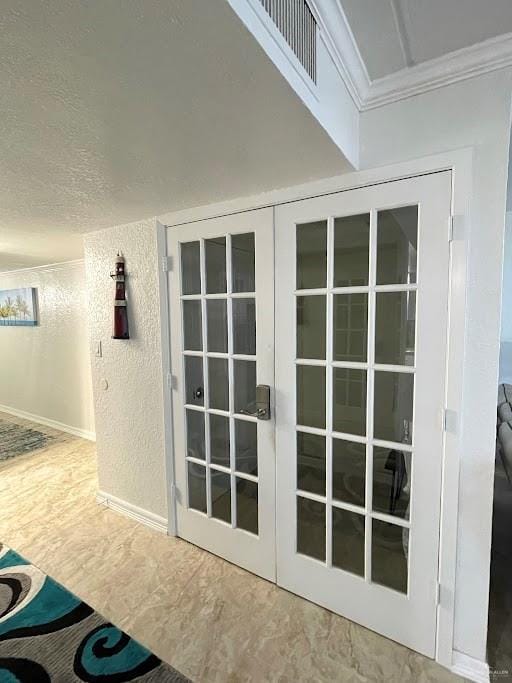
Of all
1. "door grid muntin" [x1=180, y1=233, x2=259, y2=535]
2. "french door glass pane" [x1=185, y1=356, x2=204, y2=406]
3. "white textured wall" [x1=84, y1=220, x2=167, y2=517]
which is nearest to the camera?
"door grid muntin" [x1=180, y1=233, x2=259, y2=535]

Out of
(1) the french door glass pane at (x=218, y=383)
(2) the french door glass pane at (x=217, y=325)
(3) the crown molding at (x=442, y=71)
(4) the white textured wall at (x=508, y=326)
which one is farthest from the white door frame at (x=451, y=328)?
(4) the white textured wall at (x=508, y=326)

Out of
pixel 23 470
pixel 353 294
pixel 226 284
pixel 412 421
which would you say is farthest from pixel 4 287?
pixel 412 421

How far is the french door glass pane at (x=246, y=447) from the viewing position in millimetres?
1889

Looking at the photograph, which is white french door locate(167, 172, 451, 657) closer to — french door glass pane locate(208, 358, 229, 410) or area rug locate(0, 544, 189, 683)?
french door glass pane locate(208, 358, 229, 410)

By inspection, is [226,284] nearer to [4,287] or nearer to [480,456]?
[480,456]

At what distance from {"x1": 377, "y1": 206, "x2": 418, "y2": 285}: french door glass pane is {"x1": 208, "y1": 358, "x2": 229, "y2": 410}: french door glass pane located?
99cm

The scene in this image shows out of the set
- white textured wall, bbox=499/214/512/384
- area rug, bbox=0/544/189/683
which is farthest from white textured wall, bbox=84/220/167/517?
white textured wall, bbox=499/214/512/384

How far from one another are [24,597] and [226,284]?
6.60 feet

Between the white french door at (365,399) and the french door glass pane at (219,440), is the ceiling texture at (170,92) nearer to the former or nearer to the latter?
the white french door at (365,399)

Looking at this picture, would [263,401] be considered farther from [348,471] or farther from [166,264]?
[166,264]

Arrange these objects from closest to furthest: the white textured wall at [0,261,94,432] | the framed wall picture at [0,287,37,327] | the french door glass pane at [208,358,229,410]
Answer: the french door glass pane at [208,358,229,410]
the white textured wall at [0,261,94,432]
the framed wall picture at [0,287,37,327]

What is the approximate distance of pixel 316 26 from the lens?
1019 mm

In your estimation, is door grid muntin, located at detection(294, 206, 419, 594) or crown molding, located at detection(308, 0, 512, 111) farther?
door grid muntin, located at detection(294, 206, 419, 594)

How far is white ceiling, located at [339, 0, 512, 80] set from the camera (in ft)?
3.24
